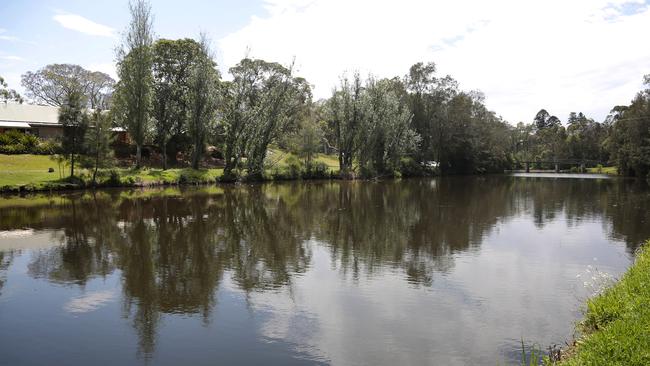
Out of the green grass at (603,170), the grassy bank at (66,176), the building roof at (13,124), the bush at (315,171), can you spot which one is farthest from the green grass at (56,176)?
the green grass at (603,170)

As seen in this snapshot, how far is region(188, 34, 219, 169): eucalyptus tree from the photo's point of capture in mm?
49625

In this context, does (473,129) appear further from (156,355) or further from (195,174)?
(156,355)

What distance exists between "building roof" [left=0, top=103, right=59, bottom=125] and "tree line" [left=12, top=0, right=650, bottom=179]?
3.73m

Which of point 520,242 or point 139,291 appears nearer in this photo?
point 139,291

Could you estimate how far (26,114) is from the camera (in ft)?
195

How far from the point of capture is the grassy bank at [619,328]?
6.91 meters

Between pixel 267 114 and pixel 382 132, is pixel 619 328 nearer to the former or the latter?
pixel 267 114

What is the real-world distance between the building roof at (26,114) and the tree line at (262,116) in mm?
3735

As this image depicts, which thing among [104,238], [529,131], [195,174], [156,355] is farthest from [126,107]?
[529,131]

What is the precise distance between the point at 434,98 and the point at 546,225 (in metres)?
52.4

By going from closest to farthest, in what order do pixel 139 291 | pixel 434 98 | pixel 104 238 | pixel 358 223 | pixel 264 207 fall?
pixel 139 291 → pixel 104 238 → pixel 358 223 → pixel 264 207 → pixel 434 98

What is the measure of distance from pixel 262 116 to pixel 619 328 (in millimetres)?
47764

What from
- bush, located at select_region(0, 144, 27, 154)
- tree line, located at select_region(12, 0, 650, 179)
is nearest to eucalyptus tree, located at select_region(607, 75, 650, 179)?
tree line, located at select_region(12, 0, 650, 179)

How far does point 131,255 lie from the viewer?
58.0 ft
